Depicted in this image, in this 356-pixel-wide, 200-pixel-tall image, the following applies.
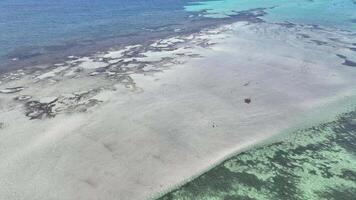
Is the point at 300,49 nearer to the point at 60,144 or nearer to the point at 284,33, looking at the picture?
the point at 284,33

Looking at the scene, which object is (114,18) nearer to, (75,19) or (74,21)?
(75,19)

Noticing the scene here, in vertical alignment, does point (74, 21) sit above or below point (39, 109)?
above

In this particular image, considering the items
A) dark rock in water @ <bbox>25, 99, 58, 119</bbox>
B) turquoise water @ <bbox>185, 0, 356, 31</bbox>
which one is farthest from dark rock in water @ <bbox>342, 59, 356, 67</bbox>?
dark rock in water @ <bbox>25, 99, 58, 119</bbox>

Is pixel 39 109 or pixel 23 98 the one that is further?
pixel 23 98

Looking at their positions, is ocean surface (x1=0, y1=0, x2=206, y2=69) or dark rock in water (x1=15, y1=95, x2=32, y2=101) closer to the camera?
dark rock in water (x1=15, y1=95, x2=32, y2=101)

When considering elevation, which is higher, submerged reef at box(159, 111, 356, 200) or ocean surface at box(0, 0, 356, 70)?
ocean surface at box(0, 0, 356, 70)

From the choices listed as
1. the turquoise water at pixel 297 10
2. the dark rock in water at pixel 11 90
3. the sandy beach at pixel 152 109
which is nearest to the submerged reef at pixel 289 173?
the sandy beach at pixel 152 109

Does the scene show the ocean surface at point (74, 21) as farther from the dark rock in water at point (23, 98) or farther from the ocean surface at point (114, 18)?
the dark rock in water at point (23, 98)

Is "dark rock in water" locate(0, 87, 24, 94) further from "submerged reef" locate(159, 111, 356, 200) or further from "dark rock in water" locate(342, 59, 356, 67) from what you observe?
"dark rock in water" locate(342, 59, 356, 67)

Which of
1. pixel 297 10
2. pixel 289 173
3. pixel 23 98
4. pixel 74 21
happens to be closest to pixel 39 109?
pixel 23 98
